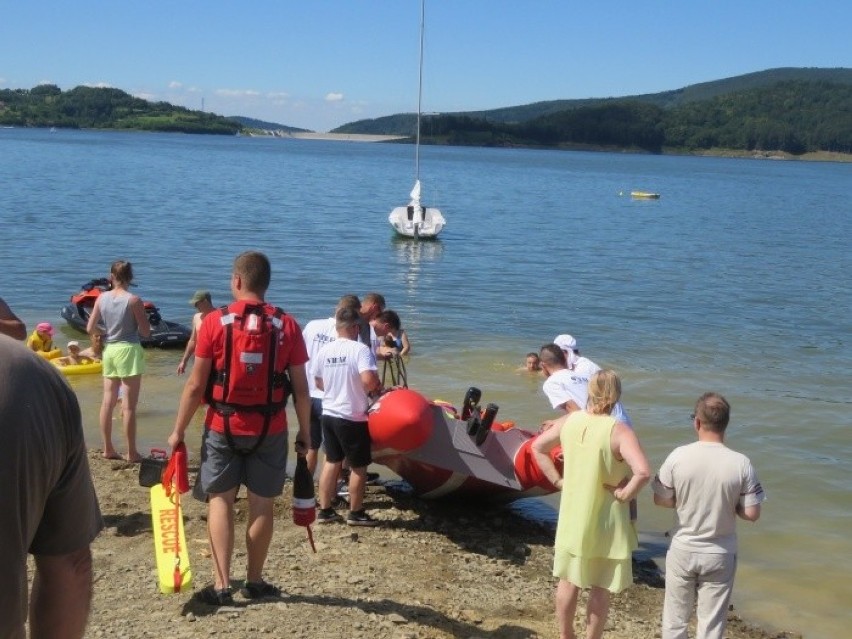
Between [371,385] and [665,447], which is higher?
[371,385]

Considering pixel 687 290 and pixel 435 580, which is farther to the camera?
pixel 687 290

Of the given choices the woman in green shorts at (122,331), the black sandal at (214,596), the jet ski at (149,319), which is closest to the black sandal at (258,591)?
the black sandal at (214,596)

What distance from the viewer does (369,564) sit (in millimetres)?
6406

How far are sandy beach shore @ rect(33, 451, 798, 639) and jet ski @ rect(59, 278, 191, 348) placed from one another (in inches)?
260

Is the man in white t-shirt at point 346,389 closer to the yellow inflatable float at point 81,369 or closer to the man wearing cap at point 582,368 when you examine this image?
the man wearing cap at point 582,368

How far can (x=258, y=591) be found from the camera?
5.46 meters

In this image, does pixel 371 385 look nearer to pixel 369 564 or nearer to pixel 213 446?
pixel 369 564

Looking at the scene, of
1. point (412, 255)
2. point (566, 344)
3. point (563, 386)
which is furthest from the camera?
point (412, 255)

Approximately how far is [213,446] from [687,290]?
2087 cm

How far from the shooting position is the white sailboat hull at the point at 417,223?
112 feet

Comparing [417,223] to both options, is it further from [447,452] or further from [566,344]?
[566,344]

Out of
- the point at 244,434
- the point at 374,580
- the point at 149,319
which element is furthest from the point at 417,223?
the point at 244,434

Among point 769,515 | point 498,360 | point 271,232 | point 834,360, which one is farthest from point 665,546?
point 271,232

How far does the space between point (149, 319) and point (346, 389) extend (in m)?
8.43
